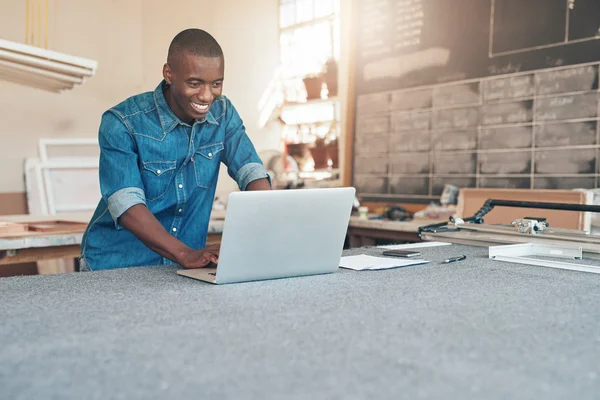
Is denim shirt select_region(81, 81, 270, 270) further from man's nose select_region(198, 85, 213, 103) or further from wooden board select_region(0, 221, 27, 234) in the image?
wooden board select_region(0, 221, 27, 234)

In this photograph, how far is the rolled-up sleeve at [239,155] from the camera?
2.26 meters

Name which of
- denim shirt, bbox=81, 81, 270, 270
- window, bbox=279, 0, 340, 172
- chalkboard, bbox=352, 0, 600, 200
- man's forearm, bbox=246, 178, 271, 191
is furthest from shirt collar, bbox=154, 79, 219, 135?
window, bbox=279, 0, 340, 172

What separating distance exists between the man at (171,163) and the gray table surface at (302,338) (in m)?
0.35

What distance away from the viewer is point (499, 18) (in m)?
3.74

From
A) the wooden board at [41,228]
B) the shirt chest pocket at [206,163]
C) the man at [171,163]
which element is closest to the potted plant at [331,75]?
the wooden board at [41,228]

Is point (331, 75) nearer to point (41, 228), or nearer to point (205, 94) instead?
point (41, 228)

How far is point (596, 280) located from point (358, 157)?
10.6ft

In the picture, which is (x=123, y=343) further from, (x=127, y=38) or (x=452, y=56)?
(x=127, y=38)

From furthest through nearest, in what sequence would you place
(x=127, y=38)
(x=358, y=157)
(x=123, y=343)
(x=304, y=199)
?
(x=127, y=38) < (x=358, y=157) < (x=304, y=199) < (x=123, y=343)

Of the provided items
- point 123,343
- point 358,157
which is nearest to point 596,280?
point 123,343

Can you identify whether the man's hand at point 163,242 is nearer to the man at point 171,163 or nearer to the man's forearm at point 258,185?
the man at point 171,163

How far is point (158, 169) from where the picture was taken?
6.74ft

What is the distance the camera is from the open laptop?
1.45 m

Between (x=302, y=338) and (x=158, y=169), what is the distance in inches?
47.8
